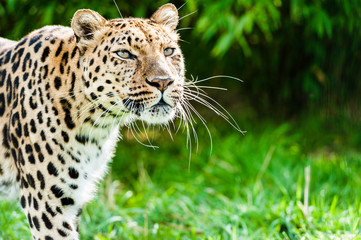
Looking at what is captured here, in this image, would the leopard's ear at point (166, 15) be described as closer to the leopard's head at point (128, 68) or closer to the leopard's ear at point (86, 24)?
the leopard's head at point (128, 68)

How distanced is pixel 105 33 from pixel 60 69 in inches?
18.1

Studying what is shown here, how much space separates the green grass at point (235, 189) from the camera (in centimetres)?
517

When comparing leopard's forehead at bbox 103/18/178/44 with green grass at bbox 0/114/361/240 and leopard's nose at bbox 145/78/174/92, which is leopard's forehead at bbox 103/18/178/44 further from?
green grass at bbox 0/114/361/240

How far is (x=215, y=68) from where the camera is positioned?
30.4ft

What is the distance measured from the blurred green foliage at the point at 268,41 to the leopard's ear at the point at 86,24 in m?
2.75

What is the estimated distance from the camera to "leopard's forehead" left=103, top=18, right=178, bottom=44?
3.91 m

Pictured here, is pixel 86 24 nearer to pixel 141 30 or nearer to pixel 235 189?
pixel 141 30

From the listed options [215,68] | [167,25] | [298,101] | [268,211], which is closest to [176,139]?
[215,68]

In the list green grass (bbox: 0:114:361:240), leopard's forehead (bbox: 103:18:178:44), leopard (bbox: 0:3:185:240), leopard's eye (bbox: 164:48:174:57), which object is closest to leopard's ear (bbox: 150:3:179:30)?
leopard (bbox: 0:3:185:240)

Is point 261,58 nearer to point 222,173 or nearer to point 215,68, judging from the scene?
point 215,68

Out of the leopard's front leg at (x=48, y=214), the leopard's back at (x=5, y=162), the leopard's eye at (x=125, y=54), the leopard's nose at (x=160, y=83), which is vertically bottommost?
the leopard's front leg at (x=48, y=214)

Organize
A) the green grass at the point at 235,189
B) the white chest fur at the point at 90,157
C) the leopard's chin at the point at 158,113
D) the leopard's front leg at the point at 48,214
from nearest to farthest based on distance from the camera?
the leopard's chin at the point at 158,113
the leopard's front leg at the point at 48,214
the white chest fur at the point at 90,157
the green grass at the point at 235,189

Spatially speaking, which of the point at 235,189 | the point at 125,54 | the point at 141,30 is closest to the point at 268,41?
the point at 235,189

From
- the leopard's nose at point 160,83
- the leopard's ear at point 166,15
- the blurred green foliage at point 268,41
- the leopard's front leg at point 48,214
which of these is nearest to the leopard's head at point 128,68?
the leopard's nose at point 160,83
